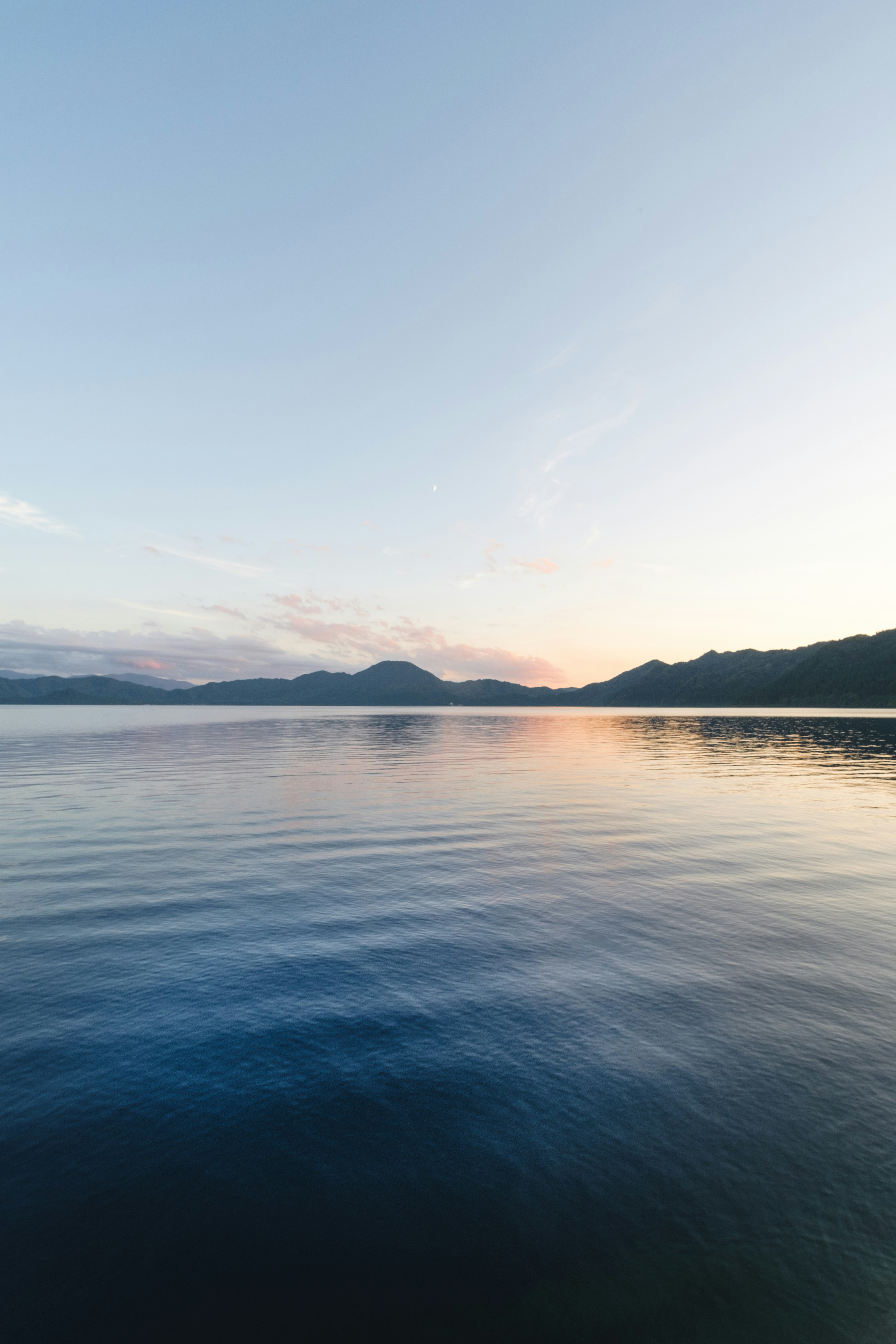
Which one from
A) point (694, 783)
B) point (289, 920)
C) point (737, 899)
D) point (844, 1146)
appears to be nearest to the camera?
point (844, 1146)

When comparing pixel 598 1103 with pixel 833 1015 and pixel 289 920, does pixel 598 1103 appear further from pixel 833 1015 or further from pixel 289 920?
pixel 289 920

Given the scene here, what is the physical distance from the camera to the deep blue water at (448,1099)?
25.7 feet

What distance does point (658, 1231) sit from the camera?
342 inches

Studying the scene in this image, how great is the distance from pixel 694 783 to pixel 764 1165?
53.6 metres

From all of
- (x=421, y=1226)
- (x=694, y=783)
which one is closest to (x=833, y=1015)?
(x=421, y=1226)

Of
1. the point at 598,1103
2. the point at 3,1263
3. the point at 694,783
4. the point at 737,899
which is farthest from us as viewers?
the point at 694,783

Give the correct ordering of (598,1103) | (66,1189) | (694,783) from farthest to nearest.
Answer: (694,783) → (598,1103) → (66,1189)

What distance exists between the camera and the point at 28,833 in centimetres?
3538

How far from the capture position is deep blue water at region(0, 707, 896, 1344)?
A: 308 inches

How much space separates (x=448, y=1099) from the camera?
11578 millimetres

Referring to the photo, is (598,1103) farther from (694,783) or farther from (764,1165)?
(694,783)

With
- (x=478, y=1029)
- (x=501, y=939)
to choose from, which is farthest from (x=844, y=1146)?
(x=501, y=939)

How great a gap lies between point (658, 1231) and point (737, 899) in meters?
17.6

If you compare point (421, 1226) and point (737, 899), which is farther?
point (737, 899)
